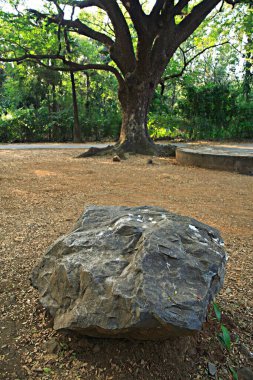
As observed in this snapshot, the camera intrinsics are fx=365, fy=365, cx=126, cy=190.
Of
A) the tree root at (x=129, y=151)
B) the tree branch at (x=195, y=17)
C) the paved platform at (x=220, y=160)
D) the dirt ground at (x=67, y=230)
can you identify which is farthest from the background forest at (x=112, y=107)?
the dirt ground at (x=67, y=230)

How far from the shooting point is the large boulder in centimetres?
142

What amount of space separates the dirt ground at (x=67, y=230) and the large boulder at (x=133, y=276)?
0.17 metres

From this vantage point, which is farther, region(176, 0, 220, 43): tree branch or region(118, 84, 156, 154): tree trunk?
region(118, 84, 156, 154): tree trunk

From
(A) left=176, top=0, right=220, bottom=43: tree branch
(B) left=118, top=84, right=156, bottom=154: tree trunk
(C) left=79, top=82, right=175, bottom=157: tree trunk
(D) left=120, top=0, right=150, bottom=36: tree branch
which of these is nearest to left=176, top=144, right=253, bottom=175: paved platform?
(C) left=79, top=82, right=175, bottom=157: tree trunk

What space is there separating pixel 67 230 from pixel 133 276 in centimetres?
199

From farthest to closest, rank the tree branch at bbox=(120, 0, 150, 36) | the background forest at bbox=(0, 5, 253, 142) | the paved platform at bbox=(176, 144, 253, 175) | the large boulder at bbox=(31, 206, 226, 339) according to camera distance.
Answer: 1. the background forest at bbox=(0, 5, 253, 142)
2. the tree branch at bbox=(120, 0, 150, 36)
3. the paved platform at bbox=(176, 144, 253, 175)
4. the large boulder at bbox=(31, 206, 226, 339)

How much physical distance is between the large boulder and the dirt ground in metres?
0.17

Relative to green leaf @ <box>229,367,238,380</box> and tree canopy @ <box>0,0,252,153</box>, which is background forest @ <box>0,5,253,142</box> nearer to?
tree canopy @ <box>0,0,252,153</box>

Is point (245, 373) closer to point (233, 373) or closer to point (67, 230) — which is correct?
point (233, 373)

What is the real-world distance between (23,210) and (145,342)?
285 centimetres

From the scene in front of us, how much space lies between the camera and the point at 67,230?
3.44 m

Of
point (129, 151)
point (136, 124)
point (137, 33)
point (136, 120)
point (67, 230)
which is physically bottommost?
point (129, 151)

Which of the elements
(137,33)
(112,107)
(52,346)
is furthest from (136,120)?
(52,346)

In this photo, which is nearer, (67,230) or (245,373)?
(245,373)
